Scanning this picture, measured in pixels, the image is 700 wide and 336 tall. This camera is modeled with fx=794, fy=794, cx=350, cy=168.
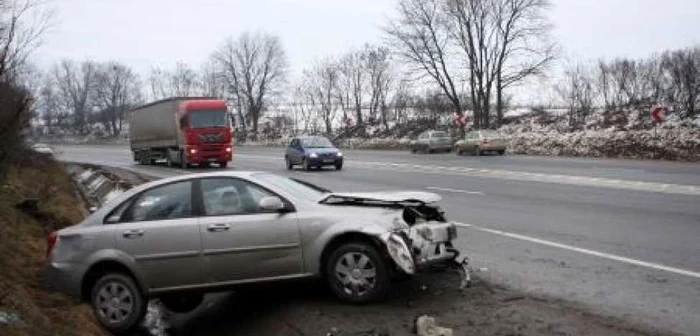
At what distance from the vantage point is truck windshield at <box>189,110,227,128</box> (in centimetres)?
3816

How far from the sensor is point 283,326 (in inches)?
307

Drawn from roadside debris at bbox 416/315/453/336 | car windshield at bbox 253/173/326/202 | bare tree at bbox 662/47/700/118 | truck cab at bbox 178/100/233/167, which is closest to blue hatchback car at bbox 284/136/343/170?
truck cab at bbox 178/100/233/167

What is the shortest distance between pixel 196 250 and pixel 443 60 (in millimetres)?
56077

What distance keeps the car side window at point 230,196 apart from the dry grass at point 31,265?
1.67m

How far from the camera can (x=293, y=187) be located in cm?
858

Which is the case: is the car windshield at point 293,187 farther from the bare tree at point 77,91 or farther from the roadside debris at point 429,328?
the bare tree at point 77,91

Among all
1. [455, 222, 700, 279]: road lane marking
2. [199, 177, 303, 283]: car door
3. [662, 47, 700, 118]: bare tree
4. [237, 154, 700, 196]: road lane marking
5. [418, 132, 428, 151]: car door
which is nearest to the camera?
[199, 177, 303, 283]: car door

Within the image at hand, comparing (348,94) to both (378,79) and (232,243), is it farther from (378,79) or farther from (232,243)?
(232,243)

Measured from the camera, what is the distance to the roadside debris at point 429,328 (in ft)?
22.5

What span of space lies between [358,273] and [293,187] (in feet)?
4.37

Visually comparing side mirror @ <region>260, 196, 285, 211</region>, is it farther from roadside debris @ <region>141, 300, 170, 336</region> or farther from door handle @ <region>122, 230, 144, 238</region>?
roadside debris @ <region>141, 300, 170, 336</region>

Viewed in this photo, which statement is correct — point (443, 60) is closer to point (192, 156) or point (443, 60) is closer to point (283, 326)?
point (192, 156)

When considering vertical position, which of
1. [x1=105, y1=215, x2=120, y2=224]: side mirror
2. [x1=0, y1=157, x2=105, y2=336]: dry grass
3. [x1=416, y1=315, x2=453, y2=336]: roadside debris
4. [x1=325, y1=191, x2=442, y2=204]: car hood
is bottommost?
[x1=416, y1=315, x2=453, y2=336]: roadside debris

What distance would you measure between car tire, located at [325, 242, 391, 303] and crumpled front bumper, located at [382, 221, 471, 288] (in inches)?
8.9
